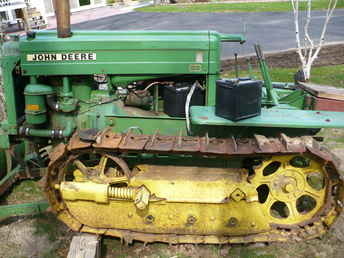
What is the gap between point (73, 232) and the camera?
13.0 feet

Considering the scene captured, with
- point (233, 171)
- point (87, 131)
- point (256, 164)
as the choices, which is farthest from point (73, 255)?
point (256, 164)

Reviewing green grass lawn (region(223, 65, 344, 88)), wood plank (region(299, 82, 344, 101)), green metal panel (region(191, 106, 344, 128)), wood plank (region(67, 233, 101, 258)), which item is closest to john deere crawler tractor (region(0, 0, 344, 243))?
green metal panel (region(191, 106, 344, 128))

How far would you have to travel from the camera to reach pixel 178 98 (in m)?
3.87

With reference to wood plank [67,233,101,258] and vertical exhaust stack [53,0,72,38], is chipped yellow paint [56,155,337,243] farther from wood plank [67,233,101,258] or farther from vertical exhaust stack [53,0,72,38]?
vertical exhaust stack [53,0,72,38]

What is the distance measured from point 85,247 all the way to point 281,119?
2018 mm

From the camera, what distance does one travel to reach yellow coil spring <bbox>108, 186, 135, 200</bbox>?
3.55 metres

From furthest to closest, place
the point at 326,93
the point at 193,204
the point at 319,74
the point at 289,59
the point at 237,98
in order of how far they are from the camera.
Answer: the point at 289,59, the point at 319,74, the point at 326,93, the point at 193,204, the point at 237,98

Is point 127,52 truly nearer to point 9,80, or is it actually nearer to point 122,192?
point 9,80

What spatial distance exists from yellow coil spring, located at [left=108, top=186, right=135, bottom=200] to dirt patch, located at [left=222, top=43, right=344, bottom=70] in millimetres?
6535

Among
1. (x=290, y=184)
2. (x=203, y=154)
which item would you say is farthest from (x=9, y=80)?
(x=290, y=184)

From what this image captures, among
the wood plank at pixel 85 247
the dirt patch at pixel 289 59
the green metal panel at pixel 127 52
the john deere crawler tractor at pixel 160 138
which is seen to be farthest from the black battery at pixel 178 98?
the dirt patch at pixel 289 59

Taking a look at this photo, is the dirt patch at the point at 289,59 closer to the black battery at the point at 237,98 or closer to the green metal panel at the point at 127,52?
the green metal panel at the point at 127,52

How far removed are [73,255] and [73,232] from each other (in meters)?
0.56

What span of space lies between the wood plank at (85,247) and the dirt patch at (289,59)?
6.75 meters
